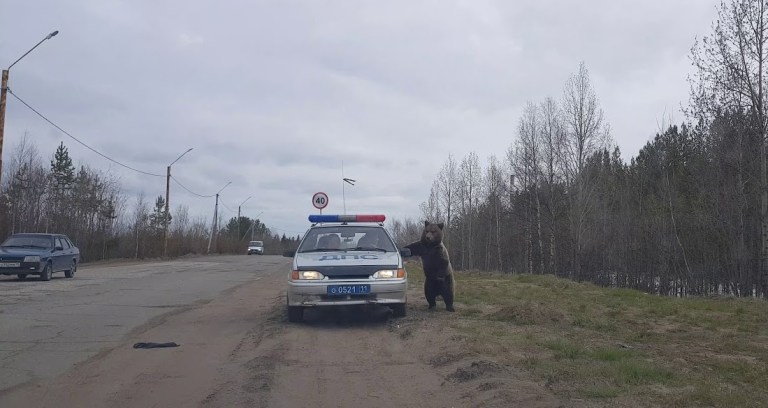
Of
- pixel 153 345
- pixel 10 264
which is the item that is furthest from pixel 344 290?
pixel 10 264

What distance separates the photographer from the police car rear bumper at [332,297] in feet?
34.6

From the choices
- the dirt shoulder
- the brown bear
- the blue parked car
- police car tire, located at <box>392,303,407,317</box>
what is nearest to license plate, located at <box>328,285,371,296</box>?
the dirt shoulder

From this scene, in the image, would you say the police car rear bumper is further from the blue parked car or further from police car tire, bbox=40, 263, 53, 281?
police car tire, bbox=40, 263, 53, 281

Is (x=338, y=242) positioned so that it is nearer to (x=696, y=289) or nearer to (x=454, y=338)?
(x=454, y=338)

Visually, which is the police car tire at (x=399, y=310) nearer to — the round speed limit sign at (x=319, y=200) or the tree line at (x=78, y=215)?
the round speed limit sign at (x=319, y=200)

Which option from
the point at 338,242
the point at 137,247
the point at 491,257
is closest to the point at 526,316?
the point at 338,242

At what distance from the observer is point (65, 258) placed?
23.1 m

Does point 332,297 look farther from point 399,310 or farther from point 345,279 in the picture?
point 399,310

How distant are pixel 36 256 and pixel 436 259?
1486cm

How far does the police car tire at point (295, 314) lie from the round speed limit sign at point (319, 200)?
9.09m

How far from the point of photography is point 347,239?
40.1 feet

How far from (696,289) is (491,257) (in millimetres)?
25115

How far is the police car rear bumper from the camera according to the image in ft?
34.6

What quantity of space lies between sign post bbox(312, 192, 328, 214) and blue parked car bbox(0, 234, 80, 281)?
9.00 metres
